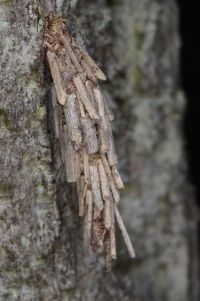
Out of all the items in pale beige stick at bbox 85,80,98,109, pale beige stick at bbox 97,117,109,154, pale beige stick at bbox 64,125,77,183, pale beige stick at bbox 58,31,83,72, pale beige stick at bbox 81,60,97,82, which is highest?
pale beige stick at bbox 58,31,83,72

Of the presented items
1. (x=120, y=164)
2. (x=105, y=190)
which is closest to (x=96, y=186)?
(x=105, y=190)

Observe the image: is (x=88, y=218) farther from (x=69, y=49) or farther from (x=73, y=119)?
(x=69, y=49)

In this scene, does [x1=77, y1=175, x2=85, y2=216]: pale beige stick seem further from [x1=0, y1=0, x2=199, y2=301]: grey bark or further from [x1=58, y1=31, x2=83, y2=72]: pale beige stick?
[x1=58, y1=31, x2=83, y2=72]: pale beige stick

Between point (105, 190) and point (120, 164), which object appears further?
point (120, 164)

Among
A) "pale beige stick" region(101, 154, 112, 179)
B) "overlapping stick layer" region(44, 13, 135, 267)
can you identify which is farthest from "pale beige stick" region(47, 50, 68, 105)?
"pale beige stick" region(101, 154, 112, 179)

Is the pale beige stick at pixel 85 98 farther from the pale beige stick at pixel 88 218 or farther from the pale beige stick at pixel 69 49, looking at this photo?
the pale beige stick at pixel 88 218

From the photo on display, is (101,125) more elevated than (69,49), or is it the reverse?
(69,49)
